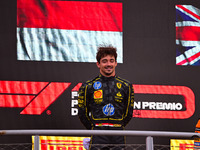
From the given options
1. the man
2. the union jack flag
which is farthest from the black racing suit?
the union jack flag

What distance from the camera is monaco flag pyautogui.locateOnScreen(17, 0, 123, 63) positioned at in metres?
4.91

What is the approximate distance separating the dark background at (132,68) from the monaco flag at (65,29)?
0.09 metres

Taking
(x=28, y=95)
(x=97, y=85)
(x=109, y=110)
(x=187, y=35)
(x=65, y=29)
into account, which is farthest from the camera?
(x=187, y=35)

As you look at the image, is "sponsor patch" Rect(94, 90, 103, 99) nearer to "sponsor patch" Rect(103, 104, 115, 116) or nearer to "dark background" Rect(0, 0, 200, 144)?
"sponsor patch" Rect(103, 104, 115, 116)

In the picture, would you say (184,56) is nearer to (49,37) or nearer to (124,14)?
(124,14)

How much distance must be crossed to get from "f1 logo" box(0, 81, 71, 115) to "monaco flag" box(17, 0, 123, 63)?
34 cm

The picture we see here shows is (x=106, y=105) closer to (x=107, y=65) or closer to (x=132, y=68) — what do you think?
(x=107, y=65)

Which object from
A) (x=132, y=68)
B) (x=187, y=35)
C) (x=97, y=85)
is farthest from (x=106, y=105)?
(x=187, y=35)

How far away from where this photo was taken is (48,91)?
16.1 ft

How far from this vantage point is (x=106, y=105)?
3053 mm

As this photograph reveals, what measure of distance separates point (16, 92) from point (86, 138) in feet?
3.37

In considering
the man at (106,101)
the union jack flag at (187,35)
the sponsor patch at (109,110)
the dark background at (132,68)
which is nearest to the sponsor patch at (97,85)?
the man at (106,101)

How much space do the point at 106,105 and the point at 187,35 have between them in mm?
Answer: 2472

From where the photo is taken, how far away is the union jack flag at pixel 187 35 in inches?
201
